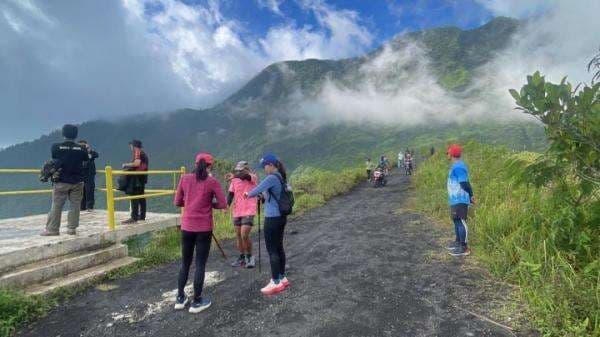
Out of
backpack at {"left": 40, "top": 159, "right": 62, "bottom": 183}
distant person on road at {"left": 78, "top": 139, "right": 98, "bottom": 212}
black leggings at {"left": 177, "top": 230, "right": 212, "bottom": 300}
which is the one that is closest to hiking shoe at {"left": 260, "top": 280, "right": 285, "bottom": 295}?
black leggings at {"left": 177, "top": 230, "right": 212, "bottom": 300}

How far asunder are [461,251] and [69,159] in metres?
7.19

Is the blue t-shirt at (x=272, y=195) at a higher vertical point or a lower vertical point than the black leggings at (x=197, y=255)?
higher

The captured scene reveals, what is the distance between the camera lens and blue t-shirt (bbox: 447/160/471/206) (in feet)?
22.7

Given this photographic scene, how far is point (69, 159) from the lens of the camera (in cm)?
712

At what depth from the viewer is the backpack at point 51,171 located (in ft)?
22.7

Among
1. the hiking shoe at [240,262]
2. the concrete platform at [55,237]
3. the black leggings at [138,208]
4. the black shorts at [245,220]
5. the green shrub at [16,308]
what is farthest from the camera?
the black leggings at [138,208]

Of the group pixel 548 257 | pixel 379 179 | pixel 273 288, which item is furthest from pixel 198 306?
pixel 379 179

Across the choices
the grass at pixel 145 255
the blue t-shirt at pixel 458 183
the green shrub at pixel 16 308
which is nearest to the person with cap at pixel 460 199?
the blue t-shirt at pixel 458 183

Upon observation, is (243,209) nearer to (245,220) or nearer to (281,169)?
(245,220)

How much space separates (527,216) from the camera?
655 cm

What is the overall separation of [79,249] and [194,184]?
11.1 ft

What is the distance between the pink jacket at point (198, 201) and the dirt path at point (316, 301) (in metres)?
1.15

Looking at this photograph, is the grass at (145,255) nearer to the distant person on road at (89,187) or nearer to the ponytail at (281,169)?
the distant person on road at (89,187)

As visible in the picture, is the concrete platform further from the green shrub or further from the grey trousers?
the green shrub
